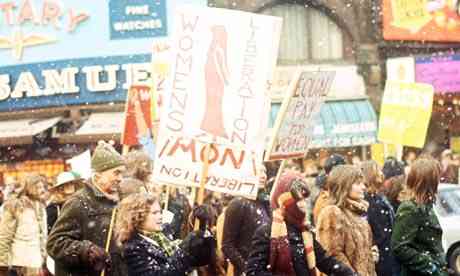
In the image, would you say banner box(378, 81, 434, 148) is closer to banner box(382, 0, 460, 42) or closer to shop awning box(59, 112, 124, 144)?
shop awning box(59, 112, 124, 144)

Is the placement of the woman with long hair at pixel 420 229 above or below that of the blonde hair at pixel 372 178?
above

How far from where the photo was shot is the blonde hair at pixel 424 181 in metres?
7.25

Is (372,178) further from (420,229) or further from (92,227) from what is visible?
(92,227)

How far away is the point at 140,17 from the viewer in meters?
26.3

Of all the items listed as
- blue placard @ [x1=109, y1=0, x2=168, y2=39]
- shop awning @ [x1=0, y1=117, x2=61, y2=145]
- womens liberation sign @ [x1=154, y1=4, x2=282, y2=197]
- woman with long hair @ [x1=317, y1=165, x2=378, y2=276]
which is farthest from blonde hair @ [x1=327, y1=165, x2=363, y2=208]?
blue placard @ [x1=109, y1=0, x2=168, y2=39]

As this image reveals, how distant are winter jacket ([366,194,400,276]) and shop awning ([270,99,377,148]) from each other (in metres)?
16.6

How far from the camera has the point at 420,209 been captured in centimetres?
721

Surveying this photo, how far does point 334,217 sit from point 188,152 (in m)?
1.37

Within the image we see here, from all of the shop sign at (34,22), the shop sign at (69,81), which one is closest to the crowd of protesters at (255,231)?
the shop sign at (69,81)

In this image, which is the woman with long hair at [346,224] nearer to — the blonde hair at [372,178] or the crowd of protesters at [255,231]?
the crowd of protesters at [255,231]

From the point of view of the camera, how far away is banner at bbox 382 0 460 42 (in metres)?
27.7

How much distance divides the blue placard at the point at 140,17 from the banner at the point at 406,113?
10.8m

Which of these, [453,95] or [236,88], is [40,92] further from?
[236,88]

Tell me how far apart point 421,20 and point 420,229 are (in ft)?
70.3
